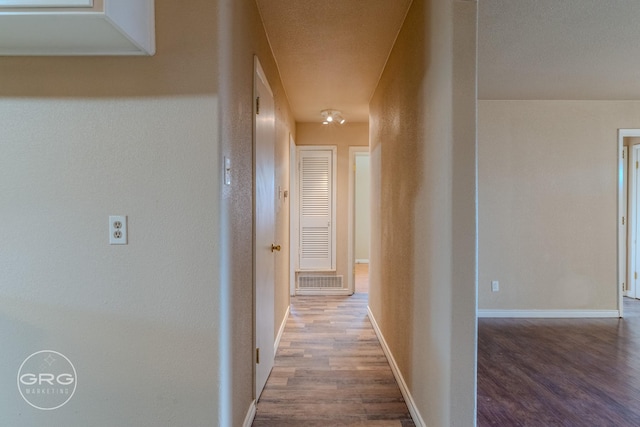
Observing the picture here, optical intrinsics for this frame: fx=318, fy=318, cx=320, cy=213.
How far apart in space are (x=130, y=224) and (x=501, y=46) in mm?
2821

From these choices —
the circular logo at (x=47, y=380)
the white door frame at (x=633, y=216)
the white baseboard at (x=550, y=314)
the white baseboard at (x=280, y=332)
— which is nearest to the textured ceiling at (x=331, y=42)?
the circular logo at (x=47, y=380)

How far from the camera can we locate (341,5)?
199 centimetres

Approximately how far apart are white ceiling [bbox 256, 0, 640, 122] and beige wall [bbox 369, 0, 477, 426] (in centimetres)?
35

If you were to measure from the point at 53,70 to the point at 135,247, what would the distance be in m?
0.82

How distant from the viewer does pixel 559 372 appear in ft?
8.09

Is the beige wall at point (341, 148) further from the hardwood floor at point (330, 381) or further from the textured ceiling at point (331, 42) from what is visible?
the hardwood floor at point (330, 381)

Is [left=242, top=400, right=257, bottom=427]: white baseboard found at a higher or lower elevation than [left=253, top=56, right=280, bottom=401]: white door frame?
lower

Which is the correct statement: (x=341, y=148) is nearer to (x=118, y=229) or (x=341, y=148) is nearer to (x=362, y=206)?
(x=362, y=206)

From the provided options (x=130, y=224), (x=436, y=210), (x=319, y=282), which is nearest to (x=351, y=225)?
(x=319, y=282)

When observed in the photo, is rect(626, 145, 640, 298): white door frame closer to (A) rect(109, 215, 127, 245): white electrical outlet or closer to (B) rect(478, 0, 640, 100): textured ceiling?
(B) rect(478, 0, 640, 100): textured ceiling

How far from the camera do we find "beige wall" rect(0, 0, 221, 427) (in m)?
1.32

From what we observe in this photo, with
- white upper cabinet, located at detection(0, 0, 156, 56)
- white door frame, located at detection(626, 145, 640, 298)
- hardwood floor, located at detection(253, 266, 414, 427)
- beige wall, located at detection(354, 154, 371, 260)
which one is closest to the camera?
white upper cabinet, located at detection(0, 0, 156, 56)

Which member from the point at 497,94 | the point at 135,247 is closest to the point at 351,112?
the point at 497,94

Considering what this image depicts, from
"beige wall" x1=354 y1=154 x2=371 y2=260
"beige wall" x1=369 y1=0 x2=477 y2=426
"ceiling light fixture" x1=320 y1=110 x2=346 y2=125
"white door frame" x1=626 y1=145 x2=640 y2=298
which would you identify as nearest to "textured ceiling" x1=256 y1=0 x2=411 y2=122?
"beige wall" x1=369 y1=0 x2=477 y2=426
